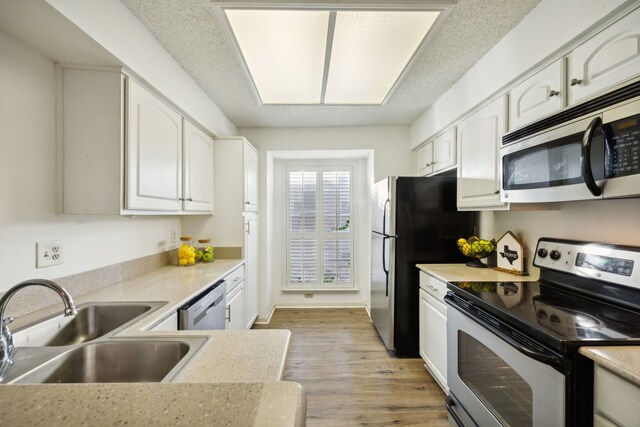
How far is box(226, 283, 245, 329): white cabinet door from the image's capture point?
7.42 ft

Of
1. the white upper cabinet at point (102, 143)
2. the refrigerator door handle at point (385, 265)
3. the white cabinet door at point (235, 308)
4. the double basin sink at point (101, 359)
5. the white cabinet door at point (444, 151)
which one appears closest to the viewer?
the double basin sink at point (101, 359)

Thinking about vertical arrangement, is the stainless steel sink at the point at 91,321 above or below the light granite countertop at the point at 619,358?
below

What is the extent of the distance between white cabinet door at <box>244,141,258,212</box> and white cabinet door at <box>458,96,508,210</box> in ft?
6.30

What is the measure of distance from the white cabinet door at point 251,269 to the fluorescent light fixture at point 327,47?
136 centimetres

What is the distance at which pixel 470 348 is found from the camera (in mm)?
1467

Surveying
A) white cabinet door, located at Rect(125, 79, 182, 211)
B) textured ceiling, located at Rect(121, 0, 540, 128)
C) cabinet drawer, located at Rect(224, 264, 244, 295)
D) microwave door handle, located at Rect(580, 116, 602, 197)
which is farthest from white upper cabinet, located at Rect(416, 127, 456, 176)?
white cabinet door, located at Rect(125, 79, 182, 211)

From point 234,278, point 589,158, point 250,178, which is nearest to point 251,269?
point 234,278

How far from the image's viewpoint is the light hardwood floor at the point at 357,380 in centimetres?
180

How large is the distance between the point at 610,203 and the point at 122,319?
2464 mm

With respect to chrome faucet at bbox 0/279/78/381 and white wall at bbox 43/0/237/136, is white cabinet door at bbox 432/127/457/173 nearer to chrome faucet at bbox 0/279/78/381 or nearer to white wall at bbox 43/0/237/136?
white wall at bbox 43/0/237/136

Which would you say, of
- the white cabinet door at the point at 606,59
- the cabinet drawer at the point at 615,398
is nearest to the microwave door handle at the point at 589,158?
the white cabinet door at the point at 606,59

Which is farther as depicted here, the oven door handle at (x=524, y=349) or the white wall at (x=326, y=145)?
the white wall at (x=326, y=145)

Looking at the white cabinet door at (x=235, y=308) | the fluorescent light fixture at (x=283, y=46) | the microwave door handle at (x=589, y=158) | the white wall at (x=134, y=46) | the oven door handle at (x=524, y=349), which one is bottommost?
the white cabinet door at (x=235, y=308)

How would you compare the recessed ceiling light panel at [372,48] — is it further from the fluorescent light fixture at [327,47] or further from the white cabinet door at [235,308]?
the white cabinet door at [235,308]
